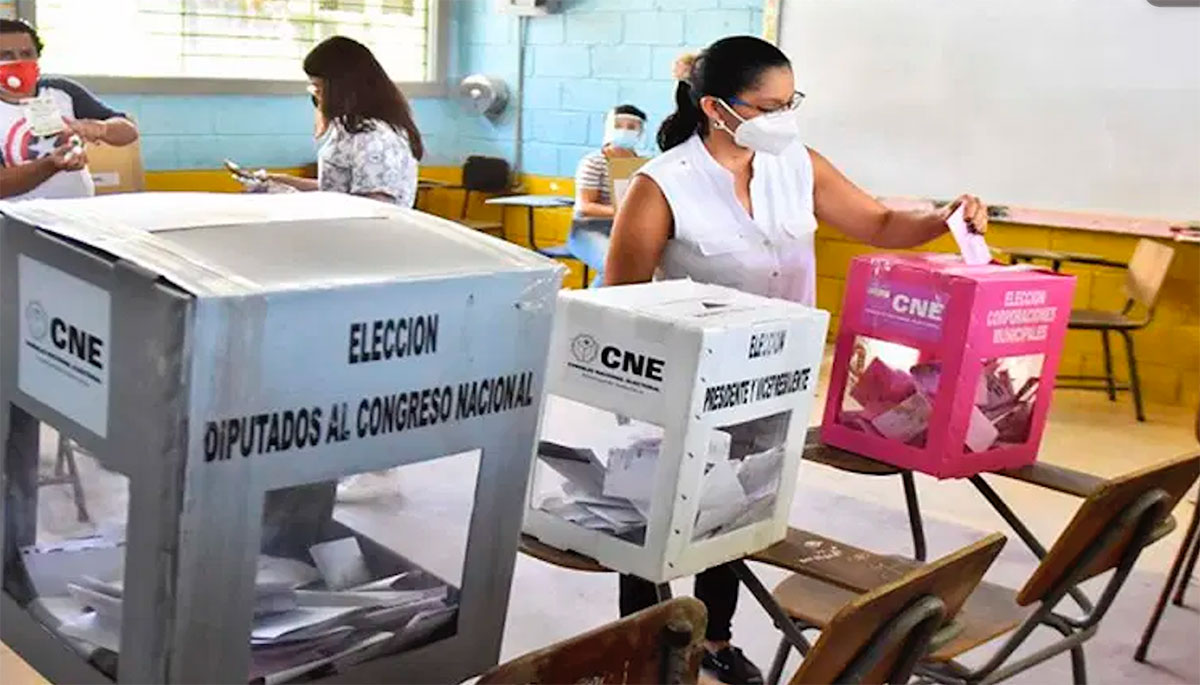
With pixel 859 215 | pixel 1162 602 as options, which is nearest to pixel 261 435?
pixel 859 215

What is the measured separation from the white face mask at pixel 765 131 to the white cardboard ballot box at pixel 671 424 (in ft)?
2.39

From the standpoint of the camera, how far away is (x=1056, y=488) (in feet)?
7.12

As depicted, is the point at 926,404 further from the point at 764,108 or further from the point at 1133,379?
the point at 1133,379

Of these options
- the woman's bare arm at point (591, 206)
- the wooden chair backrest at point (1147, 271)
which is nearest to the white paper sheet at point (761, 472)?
the wooden chair backrest at point (1147, 271)

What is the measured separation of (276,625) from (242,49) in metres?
5.96

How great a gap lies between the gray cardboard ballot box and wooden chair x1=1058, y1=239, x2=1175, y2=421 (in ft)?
13.7

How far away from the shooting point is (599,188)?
19.9 ft

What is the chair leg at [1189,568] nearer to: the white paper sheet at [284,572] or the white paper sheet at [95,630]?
the white paper sheet at [284,572]

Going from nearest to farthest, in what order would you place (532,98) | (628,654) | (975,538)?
(628,654)
(975,538)
(532,98)

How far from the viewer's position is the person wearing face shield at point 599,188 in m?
5.84

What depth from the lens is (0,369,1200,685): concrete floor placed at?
3020 millimetres

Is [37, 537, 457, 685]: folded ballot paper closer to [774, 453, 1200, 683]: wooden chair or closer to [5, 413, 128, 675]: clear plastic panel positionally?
[5, 413, 128, 675]: clear plastic panel

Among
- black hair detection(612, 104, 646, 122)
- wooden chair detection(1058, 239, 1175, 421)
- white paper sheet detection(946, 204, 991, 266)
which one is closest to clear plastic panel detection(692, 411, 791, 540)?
white paper sheet detection(946, 204, 991, 266)

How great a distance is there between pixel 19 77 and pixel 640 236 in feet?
6.72
